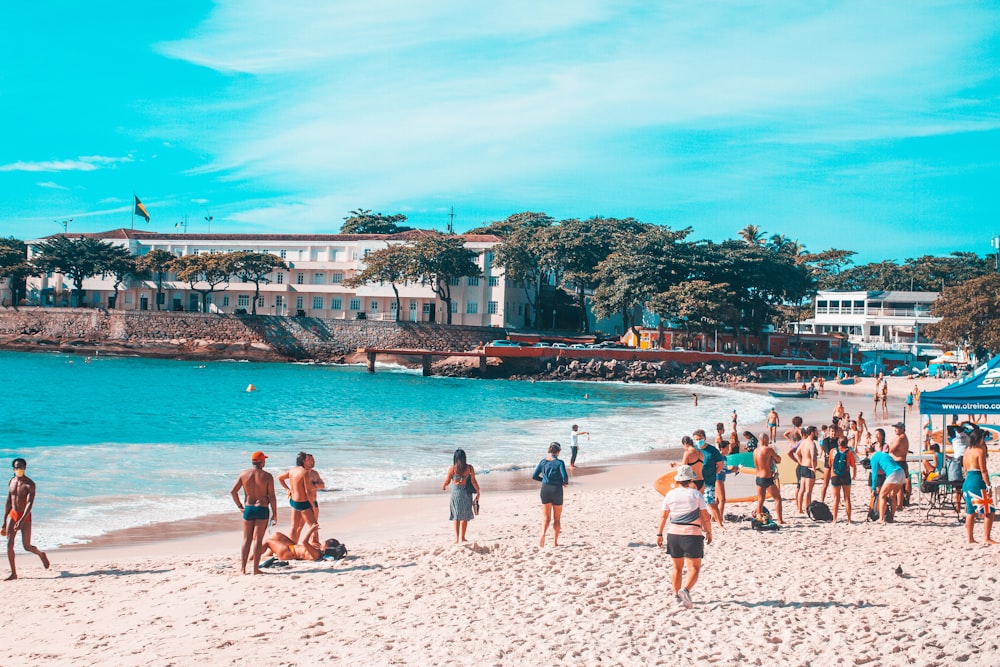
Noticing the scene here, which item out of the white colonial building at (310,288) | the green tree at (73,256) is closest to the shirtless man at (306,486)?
the white colonial building at (310,288)

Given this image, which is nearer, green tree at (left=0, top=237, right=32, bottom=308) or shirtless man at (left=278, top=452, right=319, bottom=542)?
shirtless man at (left=278, top=452, right=319, bottom=542)

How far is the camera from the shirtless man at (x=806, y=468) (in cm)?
1240

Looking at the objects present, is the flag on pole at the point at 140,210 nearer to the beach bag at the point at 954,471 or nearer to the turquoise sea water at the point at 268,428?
the turquoise sea water at the point at 268,428

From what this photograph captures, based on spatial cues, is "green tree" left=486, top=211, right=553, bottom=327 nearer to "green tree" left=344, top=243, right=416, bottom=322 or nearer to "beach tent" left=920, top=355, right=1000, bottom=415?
"green tree" left=344, top=243, right=416, bottom=322

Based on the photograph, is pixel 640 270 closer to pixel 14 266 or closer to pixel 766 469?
pixel 766 469

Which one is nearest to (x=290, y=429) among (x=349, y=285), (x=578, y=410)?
(x=578, y=410)

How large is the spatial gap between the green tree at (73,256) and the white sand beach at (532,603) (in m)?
71.3

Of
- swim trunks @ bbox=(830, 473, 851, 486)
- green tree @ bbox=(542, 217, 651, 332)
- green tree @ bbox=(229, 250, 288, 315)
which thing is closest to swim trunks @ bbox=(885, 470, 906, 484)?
swim trunks @ bbox=(830, 473, 851, 486)

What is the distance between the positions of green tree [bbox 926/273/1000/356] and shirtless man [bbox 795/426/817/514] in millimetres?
36708

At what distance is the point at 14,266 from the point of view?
77.2 metres

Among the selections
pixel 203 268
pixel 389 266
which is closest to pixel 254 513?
pixel 389 266

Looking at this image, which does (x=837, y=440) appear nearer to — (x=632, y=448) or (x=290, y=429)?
(x=632, y=448)

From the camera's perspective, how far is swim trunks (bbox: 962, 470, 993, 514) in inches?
401

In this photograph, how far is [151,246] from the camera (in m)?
80.4
